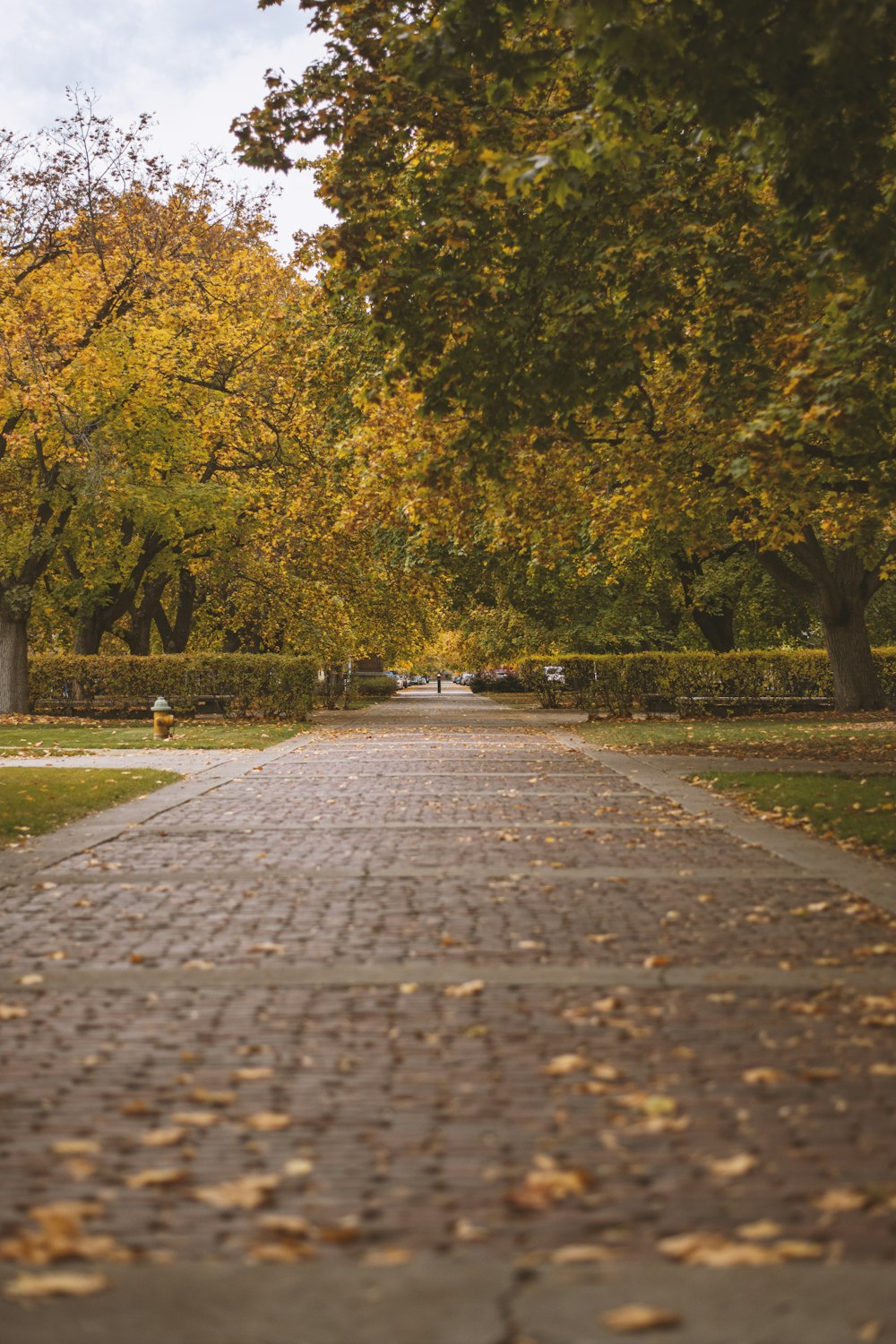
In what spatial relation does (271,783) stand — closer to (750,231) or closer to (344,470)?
(750,231)

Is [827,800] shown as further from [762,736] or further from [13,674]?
[13,674]

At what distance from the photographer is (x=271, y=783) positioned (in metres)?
14.6

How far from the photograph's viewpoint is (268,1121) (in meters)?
3.77

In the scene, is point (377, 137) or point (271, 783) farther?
point (271, 783)

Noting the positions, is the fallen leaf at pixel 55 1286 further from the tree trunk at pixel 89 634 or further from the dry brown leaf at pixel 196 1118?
the tree trunk at pixel 89 634

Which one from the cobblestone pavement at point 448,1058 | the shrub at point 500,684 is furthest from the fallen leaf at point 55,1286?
the shrub at point 500,684

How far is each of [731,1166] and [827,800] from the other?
8823 millimetres

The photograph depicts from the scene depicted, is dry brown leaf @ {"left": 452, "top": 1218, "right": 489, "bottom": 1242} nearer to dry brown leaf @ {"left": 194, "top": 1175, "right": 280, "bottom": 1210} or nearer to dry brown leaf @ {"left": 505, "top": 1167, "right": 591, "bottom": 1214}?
dry brown leaf @ {"left": 505, "top": 1167, "right": 591, "bottom": 1214}

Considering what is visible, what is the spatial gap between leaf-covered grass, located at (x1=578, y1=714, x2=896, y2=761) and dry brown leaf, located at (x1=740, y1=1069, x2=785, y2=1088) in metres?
13.1

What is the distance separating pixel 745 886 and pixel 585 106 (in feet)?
26.0

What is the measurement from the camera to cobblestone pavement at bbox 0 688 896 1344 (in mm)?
3100

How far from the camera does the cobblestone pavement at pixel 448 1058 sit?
3.10m

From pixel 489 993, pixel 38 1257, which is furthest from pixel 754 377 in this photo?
pixel 38 1257

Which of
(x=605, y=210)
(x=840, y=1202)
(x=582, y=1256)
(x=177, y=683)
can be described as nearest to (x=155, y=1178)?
(x=582, y=1256)
